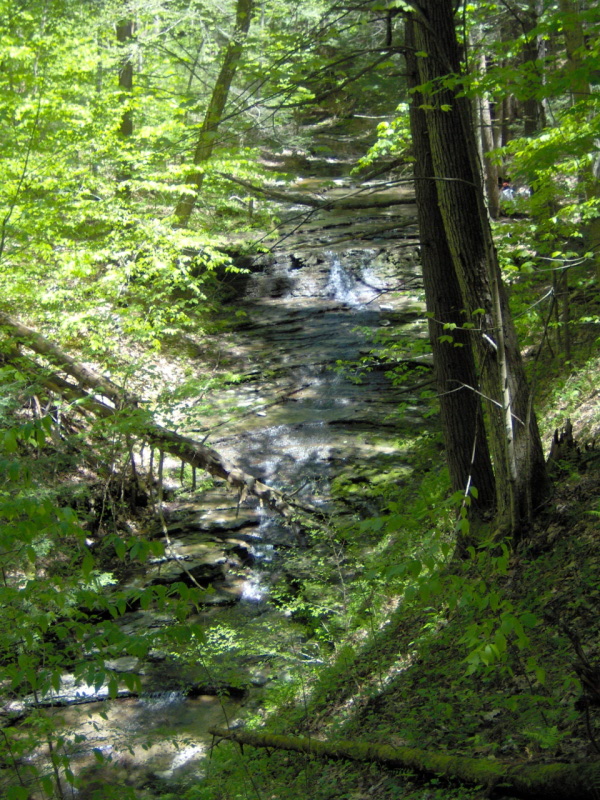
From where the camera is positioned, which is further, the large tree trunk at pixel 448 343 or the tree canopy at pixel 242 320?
the large tree trunk at pixel 448 343

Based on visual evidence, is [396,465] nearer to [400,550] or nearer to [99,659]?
[400,550]

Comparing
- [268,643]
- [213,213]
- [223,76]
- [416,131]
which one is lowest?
[268,643]

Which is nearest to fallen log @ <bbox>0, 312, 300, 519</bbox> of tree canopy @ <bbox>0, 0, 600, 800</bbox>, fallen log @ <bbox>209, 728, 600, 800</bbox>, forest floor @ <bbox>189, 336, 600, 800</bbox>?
tree canopy @ <bbox>0, 0, 600, 800</bbox>

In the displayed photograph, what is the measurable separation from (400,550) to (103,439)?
4.60 metres

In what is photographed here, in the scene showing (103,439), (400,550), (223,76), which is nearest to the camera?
(400,550)

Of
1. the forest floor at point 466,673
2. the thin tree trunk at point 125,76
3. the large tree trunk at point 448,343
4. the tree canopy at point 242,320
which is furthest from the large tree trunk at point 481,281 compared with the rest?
the thin tree trunk at point 125,76

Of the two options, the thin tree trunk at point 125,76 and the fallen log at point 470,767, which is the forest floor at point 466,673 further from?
the thin tree trunk at point 125,76

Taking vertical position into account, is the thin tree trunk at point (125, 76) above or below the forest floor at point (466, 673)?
above

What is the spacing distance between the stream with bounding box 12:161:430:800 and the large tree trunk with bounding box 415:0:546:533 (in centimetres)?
65

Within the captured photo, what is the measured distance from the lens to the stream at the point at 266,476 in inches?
241

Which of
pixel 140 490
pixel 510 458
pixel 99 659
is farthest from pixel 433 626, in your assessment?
pixel 140 490

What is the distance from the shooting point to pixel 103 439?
9.45 m

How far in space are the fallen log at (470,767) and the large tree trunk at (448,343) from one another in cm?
272

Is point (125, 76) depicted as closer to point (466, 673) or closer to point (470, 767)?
point (466, 673)
